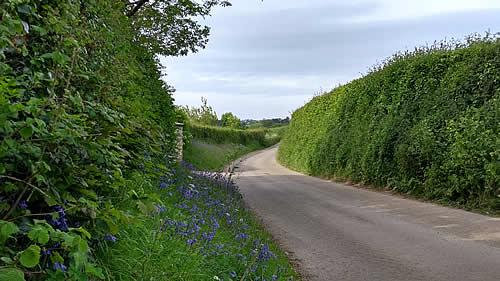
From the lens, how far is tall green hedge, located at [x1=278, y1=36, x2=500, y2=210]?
11.2 metres

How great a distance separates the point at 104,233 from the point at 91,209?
1.27 feet

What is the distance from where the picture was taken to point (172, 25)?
17016 mm

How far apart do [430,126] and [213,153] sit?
28270mm

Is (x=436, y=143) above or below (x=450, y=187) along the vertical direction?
above

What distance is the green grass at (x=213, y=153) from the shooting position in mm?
13113

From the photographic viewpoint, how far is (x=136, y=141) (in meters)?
3.30

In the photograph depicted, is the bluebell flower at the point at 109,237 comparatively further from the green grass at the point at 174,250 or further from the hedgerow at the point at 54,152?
the green grass at the point at 174,250

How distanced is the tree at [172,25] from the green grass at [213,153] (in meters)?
4.28

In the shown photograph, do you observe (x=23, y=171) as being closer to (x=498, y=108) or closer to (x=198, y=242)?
(x=198, y=242)

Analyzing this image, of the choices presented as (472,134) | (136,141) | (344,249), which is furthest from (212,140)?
(136,141)

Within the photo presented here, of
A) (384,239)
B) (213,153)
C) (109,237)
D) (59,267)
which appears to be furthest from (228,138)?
(59,267)

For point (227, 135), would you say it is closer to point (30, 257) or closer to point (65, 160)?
point (65, 160)

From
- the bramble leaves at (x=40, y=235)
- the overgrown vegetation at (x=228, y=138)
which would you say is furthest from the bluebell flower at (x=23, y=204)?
the overgrown vegetation at (x=228, y=138)

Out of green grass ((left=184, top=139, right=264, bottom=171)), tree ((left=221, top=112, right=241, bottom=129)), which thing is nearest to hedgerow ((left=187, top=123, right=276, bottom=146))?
green grass ((left=184, top=139, right=264, bottom=171))
